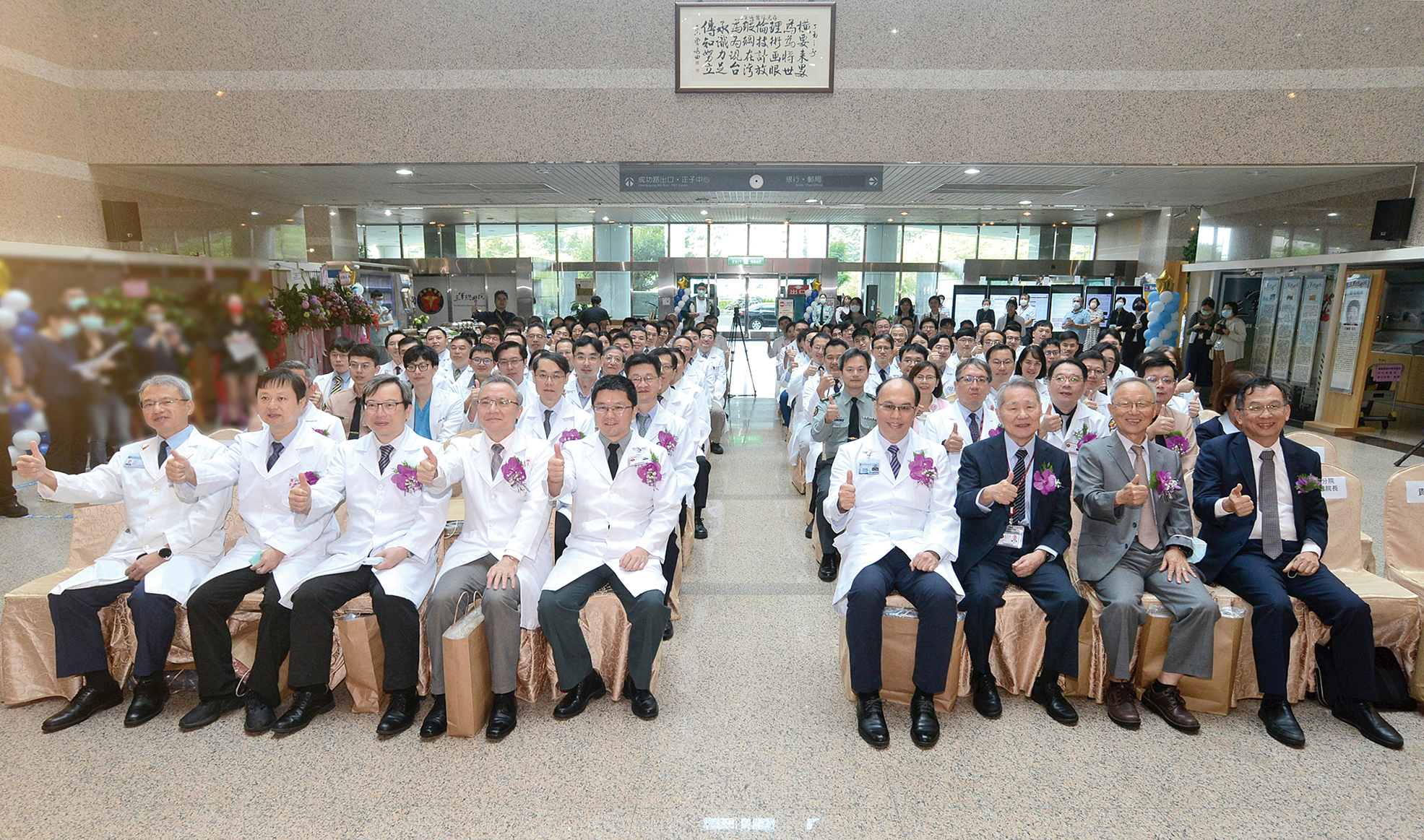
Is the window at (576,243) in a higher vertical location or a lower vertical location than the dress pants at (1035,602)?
higher

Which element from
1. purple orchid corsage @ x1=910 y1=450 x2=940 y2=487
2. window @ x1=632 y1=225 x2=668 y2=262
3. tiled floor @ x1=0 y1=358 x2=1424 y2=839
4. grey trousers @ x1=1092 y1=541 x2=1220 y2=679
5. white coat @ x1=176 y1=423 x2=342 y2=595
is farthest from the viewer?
window @ x1=632 y1=225 x2=668 y2=262

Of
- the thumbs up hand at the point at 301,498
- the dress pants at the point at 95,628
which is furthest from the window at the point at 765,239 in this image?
the dress pants at the point at 95,628

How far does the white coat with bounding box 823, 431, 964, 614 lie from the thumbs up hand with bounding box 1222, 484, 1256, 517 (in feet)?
3.77

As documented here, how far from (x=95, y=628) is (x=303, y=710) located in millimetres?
986

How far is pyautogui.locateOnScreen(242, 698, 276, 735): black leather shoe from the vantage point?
299cm

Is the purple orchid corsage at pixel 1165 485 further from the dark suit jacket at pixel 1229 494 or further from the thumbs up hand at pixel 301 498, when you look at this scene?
the thumbs up hand at pixel 301 498

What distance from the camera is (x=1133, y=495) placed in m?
3.08

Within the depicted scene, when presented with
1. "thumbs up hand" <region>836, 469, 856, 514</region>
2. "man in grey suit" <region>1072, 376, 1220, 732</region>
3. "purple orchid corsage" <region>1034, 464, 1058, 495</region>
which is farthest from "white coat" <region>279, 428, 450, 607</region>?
"man in grey suit" <region>1072, 376, 1220, 732</region>

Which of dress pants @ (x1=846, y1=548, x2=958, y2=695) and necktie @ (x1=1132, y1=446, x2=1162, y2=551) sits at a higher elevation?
necktie @ (x1=1132, y1=446, x2=1162, y2=551)

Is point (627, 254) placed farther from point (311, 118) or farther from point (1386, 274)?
point (1386, 274)

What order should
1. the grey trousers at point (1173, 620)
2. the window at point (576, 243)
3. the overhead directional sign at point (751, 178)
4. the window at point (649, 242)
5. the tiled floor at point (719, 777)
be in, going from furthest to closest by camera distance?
the window at point (649, 242), the window at point (576, 243), the overhead directional sign at point (751, 178), the grey trousers at point (1173, 620), the tiled floor at point (719, 777)

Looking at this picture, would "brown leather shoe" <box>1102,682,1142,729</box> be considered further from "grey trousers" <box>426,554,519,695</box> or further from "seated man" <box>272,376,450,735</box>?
"seated man" <box>272,376,450,735</box>

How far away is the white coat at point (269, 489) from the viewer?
3215mm

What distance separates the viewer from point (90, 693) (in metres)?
3.13
